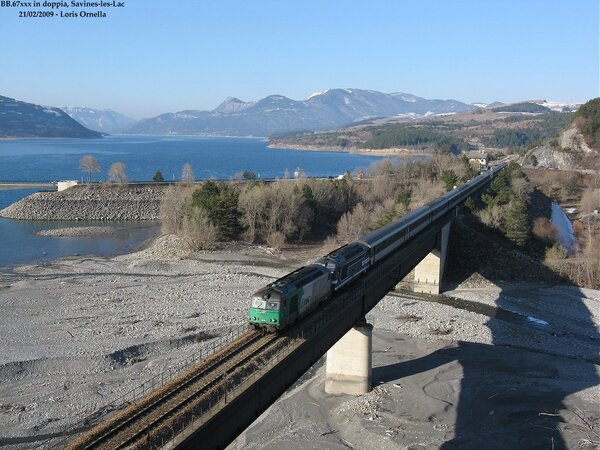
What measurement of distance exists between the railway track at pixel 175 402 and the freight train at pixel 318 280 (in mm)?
1156

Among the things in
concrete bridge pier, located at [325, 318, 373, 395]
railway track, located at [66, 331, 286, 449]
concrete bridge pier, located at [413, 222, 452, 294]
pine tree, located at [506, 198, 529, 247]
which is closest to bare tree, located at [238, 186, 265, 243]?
concrete bridge pier, located at [413, 222, 452, 294]

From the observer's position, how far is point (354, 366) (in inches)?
1233

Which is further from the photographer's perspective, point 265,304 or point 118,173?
point 118,173

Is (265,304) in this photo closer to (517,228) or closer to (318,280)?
(318,280)

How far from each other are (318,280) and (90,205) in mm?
84338

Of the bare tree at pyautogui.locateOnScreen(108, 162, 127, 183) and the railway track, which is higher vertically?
the bare tree at pyautogui.locateOnScreen(108, 162, 127, 183)

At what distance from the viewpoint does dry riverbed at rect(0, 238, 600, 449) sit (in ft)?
87.7

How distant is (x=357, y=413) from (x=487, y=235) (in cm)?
4507

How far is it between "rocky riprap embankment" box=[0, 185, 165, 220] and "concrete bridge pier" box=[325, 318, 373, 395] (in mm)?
73968

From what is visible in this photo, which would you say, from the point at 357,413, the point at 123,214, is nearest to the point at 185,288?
the point at 357,413

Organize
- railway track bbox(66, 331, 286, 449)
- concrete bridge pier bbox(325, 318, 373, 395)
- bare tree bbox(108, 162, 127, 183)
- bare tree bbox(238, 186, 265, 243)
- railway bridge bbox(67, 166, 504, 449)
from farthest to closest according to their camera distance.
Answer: bare tree bbox(108, 162, 127, 183) < bare tree bbox(238, 186, 265, 243) < concrete bridge pier bbox(325, 318, 373, 395) < railway bridge bbox(67, 166, 504, 449) < railway track bbox(66, 331, 286, 449)

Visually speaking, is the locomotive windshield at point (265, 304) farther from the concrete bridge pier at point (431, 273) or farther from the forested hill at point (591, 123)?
the forested hill at point (591, 123)

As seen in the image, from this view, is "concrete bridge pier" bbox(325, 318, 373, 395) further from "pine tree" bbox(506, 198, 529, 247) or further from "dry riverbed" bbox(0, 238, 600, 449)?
"pine tree" bbox(506, 198, 529, 247)

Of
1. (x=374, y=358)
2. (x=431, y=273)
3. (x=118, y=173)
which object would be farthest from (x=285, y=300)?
(x=118, y=173)
